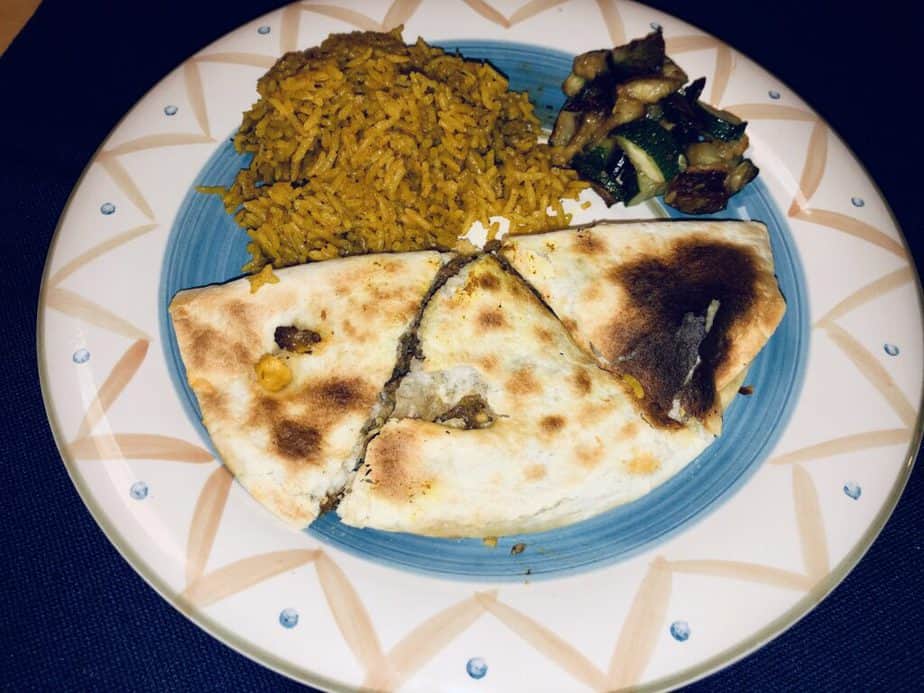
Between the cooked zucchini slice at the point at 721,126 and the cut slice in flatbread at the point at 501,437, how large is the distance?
1499mm

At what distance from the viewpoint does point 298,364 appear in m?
3.41

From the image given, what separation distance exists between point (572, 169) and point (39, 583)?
3473 mm

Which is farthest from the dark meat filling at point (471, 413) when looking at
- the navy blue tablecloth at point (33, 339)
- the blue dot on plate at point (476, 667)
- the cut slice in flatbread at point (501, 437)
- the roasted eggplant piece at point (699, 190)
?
the roasted eggplant piece at point (699, 190)

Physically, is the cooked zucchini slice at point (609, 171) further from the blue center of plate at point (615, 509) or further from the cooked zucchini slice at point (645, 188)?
the blue center of plate at point (615, 509)

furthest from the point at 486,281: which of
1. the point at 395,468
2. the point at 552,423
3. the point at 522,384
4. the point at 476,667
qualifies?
the point at 476,667

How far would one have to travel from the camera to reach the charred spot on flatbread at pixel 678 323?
347 cm

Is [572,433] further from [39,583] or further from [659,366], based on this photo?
[39,583]

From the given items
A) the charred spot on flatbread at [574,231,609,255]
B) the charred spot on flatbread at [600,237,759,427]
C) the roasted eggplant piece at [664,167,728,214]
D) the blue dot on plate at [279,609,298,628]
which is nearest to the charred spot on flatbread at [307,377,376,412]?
the blue dot on plate at [279,609,298,628]

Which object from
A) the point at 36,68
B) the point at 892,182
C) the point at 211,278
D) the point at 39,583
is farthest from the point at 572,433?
the point at 36,68

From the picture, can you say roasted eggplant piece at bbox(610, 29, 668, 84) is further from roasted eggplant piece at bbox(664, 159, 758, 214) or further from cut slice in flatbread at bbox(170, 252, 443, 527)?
cut slice in flatbread at bbox(170, 252, 443, 527)

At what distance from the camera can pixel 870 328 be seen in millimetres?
3795

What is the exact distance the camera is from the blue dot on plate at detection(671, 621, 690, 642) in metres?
3.07

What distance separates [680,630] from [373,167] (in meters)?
2.70

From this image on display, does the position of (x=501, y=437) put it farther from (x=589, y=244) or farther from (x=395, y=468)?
(x=589, y=244)
